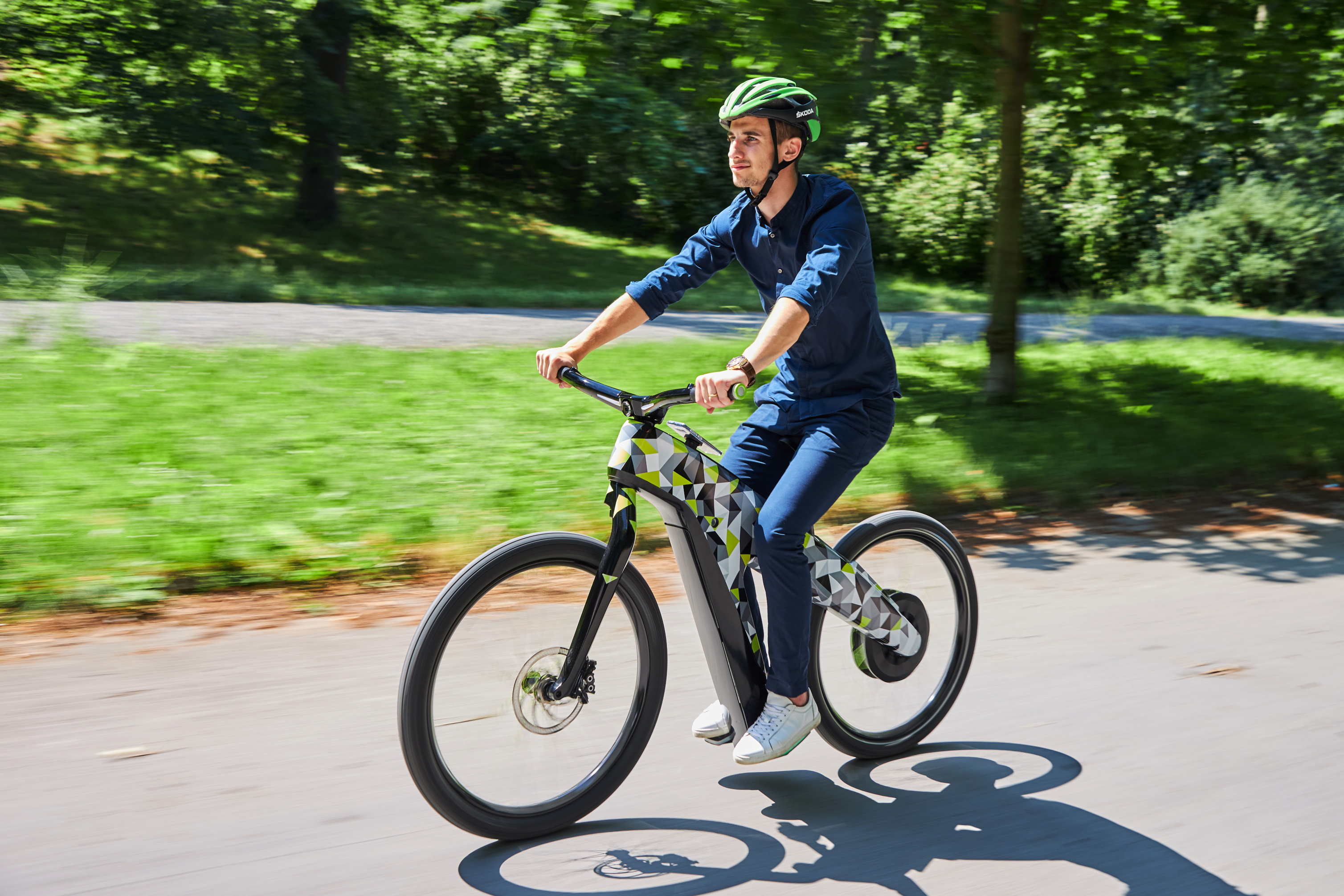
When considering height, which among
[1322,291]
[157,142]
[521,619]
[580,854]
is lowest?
[580,854]

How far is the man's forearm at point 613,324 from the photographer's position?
137 inches

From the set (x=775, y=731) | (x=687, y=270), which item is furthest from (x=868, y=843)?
(x=687, y=270)

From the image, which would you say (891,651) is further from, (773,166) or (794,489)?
(773,166)

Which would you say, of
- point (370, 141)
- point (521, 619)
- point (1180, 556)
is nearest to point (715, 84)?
point (1180, 556)

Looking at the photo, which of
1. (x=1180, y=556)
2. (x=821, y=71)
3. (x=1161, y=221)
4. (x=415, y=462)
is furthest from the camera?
(x=1161, y=221)

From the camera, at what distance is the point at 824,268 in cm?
327

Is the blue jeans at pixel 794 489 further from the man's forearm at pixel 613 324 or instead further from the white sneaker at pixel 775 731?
the man's forearm at pixel 613 324

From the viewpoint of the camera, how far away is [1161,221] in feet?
70.4

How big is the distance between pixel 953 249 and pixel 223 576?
62.8ft

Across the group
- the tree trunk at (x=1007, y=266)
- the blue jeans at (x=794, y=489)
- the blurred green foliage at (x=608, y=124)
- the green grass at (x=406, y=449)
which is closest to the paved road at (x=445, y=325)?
the green grass at (x=406, y=449)

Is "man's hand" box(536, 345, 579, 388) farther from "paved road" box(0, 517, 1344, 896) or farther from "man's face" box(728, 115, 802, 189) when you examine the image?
"paved road" box(0, 517, 1344, 896)

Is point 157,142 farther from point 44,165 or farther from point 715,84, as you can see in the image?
point 715,84

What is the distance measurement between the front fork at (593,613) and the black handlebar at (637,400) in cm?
21

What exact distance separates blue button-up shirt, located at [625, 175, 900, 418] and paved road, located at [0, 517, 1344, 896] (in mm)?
1235
